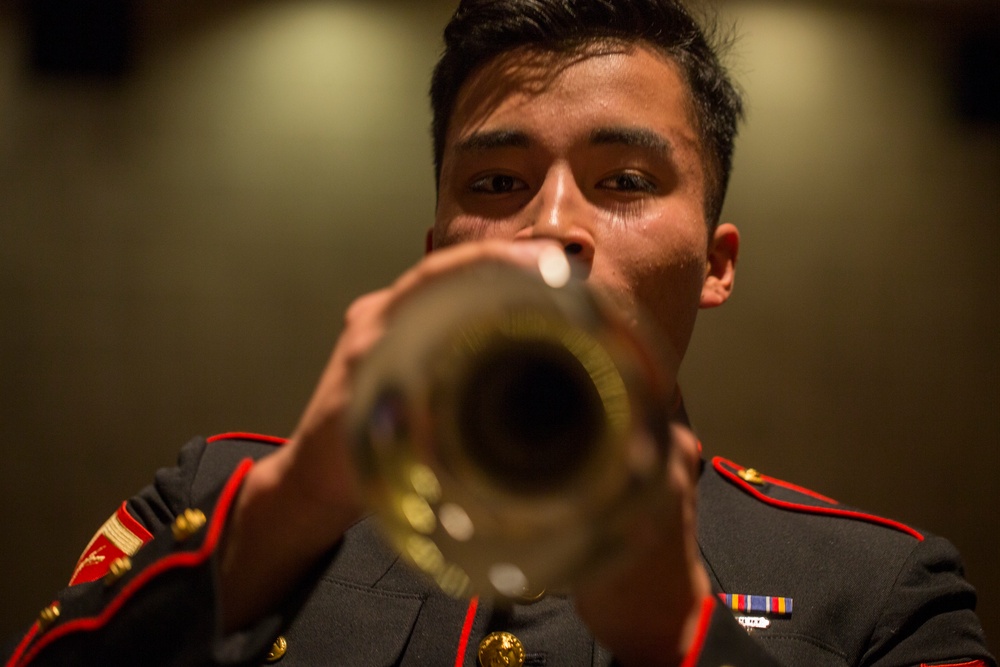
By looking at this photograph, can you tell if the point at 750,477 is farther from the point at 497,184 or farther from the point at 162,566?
the point at 162,566

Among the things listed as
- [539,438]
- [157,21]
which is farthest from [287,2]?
[539,438]

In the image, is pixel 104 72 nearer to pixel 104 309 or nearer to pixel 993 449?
pixel 104 309

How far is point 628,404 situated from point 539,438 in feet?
0.39

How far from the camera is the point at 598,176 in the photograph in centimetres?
94

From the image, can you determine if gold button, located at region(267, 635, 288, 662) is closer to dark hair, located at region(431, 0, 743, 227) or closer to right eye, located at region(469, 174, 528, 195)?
right eye, located at region(469, 174, 528, 195)

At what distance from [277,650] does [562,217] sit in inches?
23.5

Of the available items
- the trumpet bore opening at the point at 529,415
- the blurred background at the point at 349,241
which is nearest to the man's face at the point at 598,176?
the trumpet bore opening at the point at 529,415

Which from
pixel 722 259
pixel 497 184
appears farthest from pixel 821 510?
pixel 497 184

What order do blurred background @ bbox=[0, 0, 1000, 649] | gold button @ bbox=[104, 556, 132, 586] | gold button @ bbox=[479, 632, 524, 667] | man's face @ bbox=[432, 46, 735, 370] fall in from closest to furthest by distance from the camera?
1. gold button @ bbox=[104, 556, 132, 586]
2. gold button @ bbox=[479, 632, 524, 667]
3. man's face @ bbox=[432, 46, 735, 370]
4. blurred background @ bbox=[0, 0, 1000, 649]

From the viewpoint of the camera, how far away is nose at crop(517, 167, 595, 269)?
873 mm

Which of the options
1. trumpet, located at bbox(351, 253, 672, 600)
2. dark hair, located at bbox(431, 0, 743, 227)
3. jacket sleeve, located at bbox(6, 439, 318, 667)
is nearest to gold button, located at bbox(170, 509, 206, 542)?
jacket sleeve, located at bbox(6, 439, 318, 667)

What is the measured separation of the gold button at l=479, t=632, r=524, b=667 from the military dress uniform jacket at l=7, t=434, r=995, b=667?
13mm

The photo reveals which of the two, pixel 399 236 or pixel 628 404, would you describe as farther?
pixel 399 236

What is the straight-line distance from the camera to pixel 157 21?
168 cm
